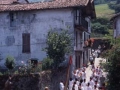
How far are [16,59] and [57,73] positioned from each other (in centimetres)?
745

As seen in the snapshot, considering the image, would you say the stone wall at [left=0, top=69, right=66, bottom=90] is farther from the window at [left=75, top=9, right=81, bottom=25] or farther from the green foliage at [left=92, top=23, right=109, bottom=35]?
the green foliage at [left=92, top=23, right=109, bottom=35]

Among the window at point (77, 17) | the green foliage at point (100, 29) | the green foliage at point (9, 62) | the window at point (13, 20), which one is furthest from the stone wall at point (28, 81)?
the green foliage at point (100, 29)

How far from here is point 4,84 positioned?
24750 millimetres

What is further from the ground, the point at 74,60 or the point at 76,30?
the point at 76,30

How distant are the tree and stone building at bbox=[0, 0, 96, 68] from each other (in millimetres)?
1777

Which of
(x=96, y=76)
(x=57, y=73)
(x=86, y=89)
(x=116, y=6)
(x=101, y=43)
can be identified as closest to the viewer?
(x=86, y=89)

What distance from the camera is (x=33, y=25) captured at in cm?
3303

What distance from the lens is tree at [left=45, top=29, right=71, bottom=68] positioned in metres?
29.8

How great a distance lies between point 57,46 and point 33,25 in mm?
4301

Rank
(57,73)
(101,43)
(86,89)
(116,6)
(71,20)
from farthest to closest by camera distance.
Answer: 1. (116,6)
2. (101,43)
3. (71,20)
4. (57,73)
5. (86,89)

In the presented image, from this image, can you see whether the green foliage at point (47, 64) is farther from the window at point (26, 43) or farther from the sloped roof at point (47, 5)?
the sloped roof at point (47, 5)

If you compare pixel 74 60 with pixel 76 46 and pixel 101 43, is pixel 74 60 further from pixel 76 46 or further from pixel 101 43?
pixel 101 43

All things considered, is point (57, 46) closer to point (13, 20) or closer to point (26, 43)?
point (26, 43)

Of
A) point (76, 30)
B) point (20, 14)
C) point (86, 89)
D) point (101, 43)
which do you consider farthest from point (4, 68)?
point (101, 43)
